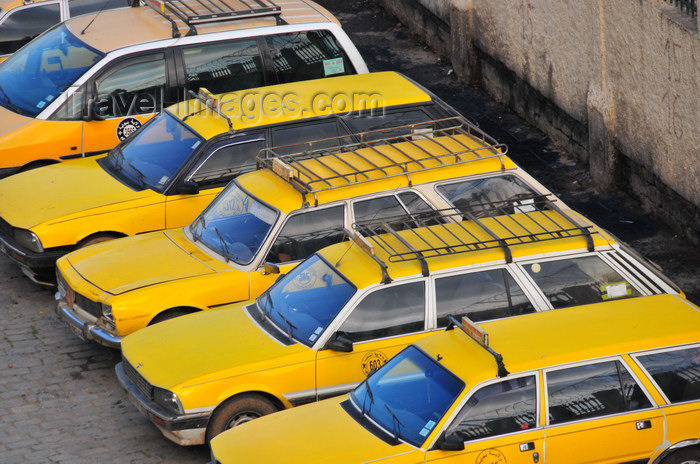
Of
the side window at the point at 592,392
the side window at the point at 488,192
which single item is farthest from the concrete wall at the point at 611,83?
the side window at the point at 592,392

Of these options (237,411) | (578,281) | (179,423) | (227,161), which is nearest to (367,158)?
(227,161)

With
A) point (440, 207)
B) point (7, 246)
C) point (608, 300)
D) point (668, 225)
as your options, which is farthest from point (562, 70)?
point (7, 246)

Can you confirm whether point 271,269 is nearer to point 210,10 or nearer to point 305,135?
point 305,135

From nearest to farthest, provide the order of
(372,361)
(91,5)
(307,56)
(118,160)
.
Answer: (372,361) < (118,160) < (307,56) < (91,5)

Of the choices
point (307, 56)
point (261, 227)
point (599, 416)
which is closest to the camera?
point (599, 416)

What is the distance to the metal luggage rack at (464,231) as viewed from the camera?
8320mm

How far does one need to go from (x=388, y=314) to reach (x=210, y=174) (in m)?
3.42

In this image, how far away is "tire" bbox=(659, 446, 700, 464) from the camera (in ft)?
23.2

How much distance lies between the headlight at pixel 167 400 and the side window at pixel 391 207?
2.53m

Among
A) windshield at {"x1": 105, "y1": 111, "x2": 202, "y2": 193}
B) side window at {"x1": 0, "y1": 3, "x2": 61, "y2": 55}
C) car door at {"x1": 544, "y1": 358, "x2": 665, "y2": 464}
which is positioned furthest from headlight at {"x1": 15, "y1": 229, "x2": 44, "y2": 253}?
car door at {"x1": 544, "y1": 358, "x2": 665, "y2": 464}

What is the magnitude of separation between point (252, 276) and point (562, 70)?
19.8ft

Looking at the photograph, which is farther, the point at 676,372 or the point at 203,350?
the point at 203,350

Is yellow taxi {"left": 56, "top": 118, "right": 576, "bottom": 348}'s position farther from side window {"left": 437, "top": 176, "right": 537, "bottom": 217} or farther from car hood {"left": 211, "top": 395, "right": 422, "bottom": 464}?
car hood {"left": 211, "top": 395, "right": 422, "bottom": 464}

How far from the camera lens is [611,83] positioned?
12.4m
